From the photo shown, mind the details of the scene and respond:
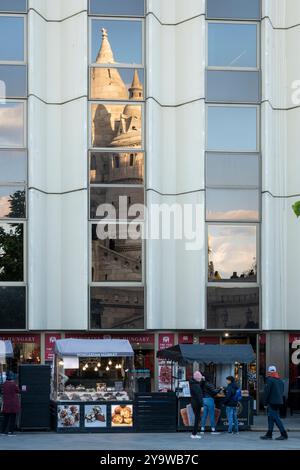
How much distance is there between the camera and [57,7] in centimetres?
2903

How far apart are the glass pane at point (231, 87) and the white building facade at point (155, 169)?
37 millimetres

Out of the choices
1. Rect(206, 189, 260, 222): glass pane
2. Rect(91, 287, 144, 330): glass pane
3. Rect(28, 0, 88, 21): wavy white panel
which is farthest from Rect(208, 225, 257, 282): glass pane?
Rect(28, 0, 88, 21): wavy white panel

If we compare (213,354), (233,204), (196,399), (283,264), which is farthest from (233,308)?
(196,399)

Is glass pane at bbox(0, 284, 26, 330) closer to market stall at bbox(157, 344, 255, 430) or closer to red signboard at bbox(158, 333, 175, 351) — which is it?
Result: red signboard at bbox(158, 333, 175, 351)

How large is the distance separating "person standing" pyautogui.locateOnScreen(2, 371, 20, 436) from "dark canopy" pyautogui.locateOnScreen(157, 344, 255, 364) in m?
4.68

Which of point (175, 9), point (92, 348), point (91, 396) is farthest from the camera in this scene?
point (175, 9)

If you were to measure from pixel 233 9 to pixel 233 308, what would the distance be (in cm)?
→ 1035

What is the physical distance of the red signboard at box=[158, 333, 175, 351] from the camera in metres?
28.5

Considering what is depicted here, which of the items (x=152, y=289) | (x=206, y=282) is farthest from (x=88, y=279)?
(x=206, y=282)

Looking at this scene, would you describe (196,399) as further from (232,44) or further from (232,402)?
(232,44)

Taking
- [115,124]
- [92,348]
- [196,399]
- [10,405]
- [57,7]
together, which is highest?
[57,7]

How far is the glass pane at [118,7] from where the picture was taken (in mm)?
28484

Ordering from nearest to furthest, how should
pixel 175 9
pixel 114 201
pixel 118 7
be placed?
pixel 114 201
pixel 118 7
pixel 175 9

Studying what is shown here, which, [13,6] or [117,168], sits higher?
[13,6]
